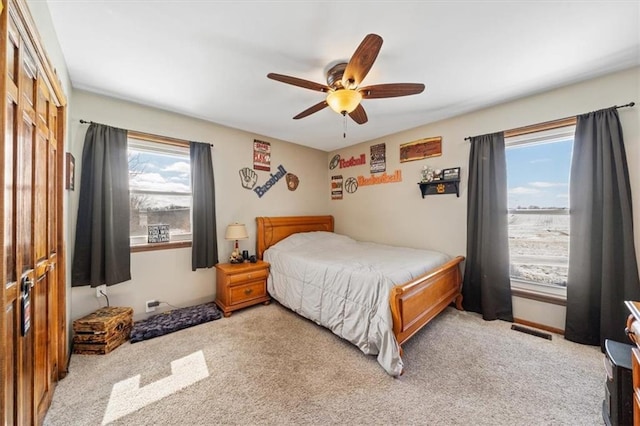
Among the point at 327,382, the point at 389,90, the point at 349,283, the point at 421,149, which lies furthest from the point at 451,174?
the point at 327,382

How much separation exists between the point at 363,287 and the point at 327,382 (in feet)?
2.57

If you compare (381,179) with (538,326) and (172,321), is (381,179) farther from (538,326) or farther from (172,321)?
(172,321)

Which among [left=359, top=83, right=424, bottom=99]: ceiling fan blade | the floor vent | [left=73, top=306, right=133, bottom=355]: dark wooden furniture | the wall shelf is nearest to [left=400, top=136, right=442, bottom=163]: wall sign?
the wall shelf

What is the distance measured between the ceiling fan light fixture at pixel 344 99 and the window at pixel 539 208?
2.06 metres

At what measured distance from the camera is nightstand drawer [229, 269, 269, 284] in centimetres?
295

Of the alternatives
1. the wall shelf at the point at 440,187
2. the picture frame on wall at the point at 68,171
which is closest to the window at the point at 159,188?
the picture frame on wall at the point at 68,171

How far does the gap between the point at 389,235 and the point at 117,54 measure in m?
3.74

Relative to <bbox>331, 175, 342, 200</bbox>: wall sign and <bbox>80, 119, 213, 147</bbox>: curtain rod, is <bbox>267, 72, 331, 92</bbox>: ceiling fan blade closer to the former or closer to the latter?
<bbox>80, 119, 213, 147</bbox>: curtain rod

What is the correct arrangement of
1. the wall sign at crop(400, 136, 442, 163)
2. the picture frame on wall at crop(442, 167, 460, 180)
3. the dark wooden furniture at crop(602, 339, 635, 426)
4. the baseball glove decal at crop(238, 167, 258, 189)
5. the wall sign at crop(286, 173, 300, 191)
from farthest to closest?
the wall sign at crop(286, 173, 300, 191) → the baseball glove decal at crop(238, 167, 258, 189) → the wall sign at crop(400, 136, 442, 163) → the picture frame on wall at crop(442, 167, 460, 180) → the dark wooden furniture at crop(602, 339, 635, 426)

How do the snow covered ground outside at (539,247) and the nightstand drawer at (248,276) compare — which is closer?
the snow covered ground outside at (539,247)

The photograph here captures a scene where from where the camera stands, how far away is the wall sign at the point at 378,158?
12.8 ft

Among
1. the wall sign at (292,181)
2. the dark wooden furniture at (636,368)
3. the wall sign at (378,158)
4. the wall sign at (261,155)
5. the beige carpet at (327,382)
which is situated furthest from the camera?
the wall sign at (292,181)

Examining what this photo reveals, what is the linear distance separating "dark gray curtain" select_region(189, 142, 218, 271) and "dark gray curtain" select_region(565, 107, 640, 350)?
156 inches

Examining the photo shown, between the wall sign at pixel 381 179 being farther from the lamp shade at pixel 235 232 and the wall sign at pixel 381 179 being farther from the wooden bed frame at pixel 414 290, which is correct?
the lamp shade at pixel 235 232
